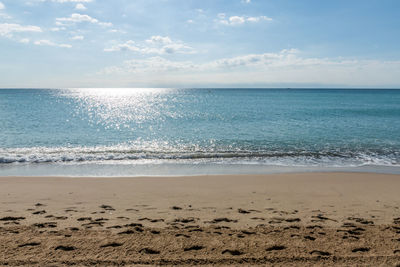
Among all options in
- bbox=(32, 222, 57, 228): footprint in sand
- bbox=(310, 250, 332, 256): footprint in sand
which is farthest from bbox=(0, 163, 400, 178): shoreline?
bbox=(310, 250, 332, 256): footprint in sand

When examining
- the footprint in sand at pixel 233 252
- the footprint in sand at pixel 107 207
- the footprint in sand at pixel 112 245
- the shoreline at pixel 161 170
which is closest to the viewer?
the footprint in sand at pixel 233 252

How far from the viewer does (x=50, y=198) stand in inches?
382

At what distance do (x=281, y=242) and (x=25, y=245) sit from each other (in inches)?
220

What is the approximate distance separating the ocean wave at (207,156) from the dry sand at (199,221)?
4401mm

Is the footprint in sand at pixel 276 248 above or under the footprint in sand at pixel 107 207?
above

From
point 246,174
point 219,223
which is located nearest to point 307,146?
point 246,174

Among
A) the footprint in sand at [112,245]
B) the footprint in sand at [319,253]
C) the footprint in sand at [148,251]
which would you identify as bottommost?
the footprint in sand at [319,253]

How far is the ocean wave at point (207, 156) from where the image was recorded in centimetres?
1695

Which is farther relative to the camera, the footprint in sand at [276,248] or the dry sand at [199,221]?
the footprint in sand at [276,248]

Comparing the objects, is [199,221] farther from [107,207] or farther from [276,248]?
[107,207]

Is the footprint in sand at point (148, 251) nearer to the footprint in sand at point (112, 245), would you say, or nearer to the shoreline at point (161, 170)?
the footprint in sand at point (112, 245)

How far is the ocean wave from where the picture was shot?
16953 millimetres

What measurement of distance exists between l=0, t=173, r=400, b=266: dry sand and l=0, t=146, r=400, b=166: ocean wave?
440cm

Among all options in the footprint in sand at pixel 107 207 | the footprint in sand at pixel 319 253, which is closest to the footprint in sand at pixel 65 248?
the footprint in sand at pixel 107 207
